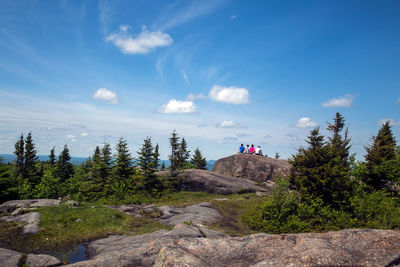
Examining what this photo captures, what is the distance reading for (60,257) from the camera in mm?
12008

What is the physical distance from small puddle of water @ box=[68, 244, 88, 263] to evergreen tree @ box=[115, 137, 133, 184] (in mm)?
21439

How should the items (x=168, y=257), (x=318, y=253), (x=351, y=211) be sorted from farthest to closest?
(x=351, y=211)
(x=168, y=257)
(x=318, y=253)

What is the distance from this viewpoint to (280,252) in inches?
251

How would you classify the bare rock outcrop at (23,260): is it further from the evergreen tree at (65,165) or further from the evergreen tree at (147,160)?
the evergreen tree at (65,165)

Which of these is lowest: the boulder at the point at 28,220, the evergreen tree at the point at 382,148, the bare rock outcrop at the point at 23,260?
the boulder at the point at 28,220

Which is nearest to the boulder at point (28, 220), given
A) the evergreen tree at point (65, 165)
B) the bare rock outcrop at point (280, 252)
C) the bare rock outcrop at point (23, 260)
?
the bare rock outcrop at point (23, 260)

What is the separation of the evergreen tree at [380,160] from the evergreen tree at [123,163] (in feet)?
101

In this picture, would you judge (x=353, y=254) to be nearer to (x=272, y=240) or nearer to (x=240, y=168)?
(x=272, y=240)

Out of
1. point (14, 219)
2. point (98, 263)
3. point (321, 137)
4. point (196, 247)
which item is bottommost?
point (14, 219)

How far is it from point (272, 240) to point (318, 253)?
6.71ft

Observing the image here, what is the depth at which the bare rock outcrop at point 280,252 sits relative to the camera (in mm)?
5477

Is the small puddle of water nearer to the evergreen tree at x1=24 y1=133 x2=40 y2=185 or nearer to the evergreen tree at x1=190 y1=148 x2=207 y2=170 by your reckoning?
the evergreen tree at x1=24 y1=133 x2=40 y2=185

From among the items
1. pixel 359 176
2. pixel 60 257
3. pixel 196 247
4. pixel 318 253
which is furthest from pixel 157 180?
pixel 318 253

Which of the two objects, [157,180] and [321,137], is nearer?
[321,137]
